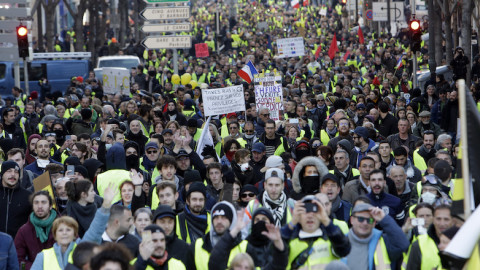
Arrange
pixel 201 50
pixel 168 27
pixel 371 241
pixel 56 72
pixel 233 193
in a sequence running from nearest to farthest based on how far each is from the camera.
A: 1. pixel 371 241
2. pixel 233 193
3. pixel 168 27
4. pixel 56 72
5. pixel 201 50

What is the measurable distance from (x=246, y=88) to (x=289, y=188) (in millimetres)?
12793

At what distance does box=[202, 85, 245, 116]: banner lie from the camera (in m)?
17.2

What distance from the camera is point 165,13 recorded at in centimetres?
2659

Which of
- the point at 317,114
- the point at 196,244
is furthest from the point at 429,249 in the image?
the point at 317,114

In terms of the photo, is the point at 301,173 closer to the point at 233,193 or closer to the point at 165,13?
the point at 233,193

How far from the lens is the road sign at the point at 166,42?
26672 millimetres

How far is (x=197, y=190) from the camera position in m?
9.20

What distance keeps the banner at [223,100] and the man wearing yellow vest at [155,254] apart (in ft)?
31.2

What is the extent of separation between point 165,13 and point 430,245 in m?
19.3

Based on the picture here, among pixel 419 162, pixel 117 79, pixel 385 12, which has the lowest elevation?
pixel 419 162

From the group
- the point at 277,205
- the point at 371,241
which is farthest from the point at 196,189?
the point at 371,241

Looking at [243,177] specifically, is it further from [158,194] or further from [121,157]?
[158,194]

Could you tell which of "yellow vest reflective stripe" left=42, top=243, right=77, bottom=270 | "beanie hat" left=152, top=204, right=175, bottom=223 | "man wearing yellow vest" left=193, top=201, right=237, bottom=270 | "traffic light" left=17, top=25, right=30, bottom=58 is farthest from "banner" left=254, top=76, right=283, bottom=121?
"yellow vest reflective stripe" left=42, top=243, right=77, bottom=270

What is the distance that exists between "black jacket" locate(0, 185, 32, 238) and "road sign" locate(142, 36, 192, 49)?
54.5ft
